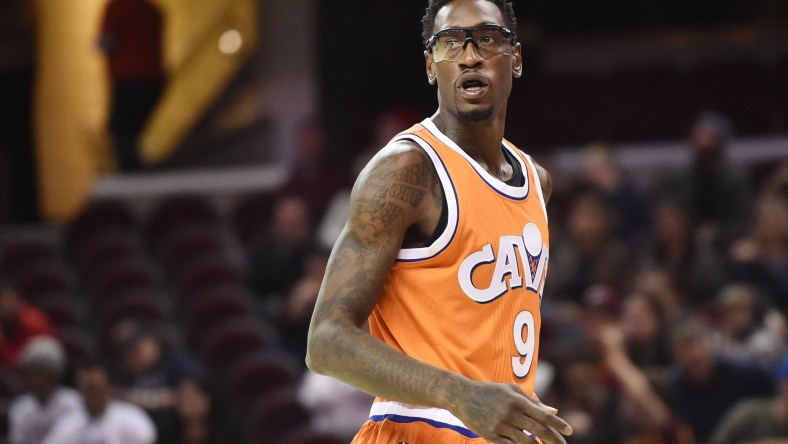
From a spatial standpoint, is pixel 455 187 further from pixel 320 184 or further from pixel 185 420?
pixel 320 184

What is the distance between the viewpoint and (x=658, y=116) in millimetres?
12844

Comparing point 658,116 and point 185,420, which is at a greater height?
point 658,116

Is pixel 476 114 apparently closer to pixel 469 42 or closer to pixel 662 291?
pixel 469 42

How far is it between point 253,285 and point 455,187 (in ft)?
22.8

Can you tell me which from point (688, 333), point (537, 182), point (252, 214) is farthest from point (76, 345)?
point (537, 182)

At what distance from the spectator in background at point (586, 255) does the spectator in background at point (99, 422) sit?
288 cm

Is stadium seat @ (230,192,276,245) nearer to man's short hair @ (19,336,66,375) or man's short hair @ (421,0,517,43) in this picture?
man's short hair @ (19,336,66,375)

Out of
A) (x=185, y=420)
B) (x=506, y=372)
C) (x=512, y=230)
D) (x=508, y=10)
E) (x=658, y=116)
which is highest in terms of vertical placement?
(x=658, y=116)

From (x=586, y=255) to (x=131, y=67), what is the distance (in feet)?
17.2

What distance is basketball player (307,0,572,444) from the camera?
2998 millimetres

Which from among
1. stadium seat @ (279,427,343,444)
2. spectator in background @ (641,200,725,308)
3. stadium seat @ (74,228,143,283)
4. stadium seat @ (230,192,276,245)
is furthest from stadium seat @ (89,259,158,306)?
spectator in background @ (641,200,725,308)

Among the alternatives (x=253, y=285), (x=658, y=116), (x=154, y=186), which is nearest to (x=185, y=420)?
(x=253, y=285)

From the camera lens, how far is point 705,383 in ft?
24.0

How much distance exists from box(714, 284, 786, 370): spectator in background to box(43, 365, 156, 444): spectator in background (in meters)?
3.35
